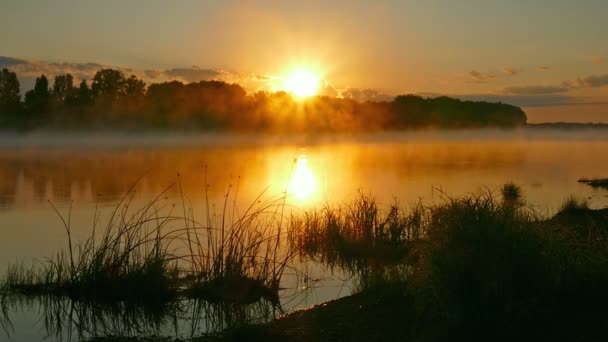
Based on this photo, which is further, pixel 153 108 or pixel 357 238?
pixel 153 108

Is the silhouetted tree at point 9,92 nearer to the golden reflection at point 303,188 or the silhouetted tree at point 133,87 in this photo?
the silhouetted tree at point 133,87

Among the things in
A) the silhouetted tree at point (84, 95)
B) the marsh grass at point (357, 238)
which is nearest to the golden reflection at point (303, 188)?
the marsh grass at point (357, 238)

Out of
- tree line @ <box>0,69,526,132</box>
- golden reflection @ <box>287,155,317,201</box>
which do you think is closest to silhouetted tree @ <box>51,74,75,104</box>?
tree line @ <box>0,69,526,132</box>

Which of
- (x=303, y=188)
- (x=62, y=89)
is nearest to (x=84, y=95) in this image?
(x=62, y=89)

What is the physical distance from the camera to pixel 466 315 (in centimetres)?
522

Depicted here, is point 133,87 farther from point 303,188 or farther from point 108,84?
point 303,188

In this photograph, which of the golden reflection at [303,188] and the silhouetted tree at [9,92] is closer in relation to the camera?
the golden reflection at [303,188]

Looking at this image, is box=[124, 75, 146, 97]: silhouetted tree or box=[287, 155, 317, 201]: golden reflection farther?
box=[124, 75, 146, 97]: silhouetted tree

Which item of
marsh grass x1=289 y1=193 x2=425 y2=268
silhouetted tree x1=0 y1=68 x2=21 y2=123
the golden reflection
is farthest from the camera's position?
silhouetted tree x1=0 y1=68 x2=21 y2=123

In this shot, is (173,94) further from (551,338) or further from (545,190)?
(551,338)

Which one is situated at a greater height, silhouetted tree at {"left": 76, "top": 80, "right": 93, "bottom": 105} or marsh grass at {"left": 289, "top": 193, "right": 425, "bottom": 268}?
silhouetted tree at {"left": 76, "top": 80, "right": 93, "bottom": 105}

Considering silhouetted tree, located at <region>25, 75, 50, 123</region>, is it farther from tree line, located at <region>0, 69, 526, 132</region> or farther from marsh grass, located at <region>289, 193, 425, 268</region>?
marsh grass, located at <region>289, 193, 425, 268</region>

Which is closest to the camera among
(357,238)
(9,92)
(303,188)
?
(357,238)

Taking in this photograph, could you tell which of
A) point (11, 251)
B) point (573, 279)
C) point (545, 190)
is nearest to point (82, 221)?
point (11, 251)
